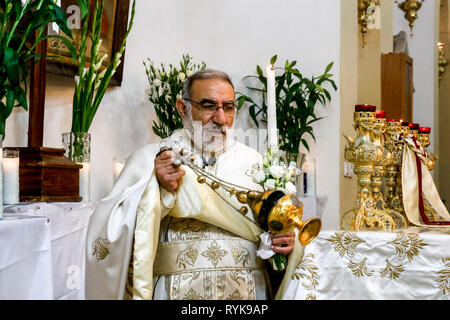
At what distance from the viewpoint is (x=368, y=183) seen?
2535 mm

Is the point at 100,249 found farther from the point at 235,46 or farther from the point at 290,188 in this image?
the point at 235,46

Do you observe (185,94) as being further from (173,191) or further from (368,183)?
(368,183)

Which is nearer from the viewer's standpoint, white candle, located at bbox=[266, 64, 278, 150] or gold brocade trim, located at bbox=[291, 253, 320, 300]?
white candle, located at bbox=[266, 64, 278, 150]

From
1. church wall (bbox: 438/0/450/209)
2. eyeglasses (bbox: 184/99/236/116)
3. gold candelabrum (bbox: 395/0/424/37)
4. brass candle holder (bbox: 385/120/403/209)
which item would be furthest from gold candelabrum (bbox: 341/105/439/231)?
church wall (bbox: 438/0/450/209)

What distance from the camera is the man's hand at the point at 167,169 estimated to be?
6.75ft

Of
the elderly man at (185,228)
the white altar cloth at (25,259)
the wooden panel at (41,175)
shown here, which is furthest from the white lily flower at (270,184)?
the wooden panel at (41,175)

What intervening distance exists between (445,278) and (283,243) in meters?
0.62

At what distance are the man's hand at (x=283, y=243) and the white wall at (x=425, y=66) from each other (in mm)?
8188

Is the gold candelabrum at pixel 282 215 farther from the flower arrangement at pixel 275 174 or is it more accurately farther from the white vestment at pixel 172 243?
the white vestment at pixel 172 243

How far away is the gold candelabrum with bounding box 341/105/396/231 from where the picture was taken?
245 cm

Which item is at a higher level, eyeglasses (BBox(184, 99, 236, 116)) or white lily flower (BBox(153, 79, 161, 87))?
white lily flower (BBox(153, 79, 161, 87))

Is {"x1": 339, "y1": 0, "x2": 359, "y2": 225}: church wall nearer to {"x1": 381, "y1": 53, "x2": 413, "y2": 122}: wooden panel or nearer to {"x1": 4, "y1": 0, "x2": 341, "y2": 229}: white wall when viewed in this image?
{"x1": 4, "y1": 0, "x2": 341, "y2": 229}: white wall

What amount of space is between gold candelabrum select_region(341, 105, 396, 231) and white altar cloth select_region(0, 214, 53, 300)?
1.19 meters

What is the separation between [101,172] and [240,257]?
2076 millimetres
